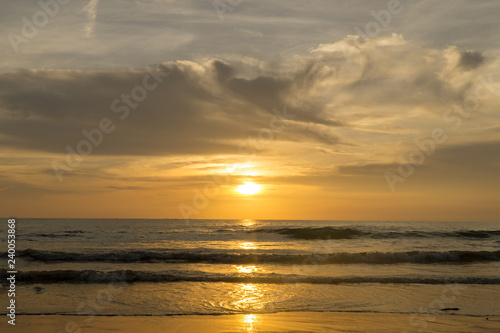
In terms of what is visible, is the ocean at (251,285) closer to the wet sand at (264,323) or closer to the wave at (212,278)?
the wave at (212,278)

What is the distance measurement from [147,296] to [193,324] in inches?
152

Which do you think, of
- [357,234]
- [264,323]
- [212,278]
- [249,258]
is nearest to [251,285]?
[212,278]

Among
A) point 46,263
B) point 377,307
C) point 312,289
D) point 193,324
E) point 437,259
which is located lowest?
point 193,324

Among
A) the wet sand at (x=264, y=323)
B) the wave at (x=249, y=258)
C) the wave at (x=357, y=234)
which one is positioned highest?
the wave at (x=357, y=234)

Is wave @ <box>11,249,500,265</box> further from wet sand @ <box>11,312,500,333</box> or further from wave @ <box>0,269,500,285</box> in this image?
wet sand @ <box>11,312,500,333</box>

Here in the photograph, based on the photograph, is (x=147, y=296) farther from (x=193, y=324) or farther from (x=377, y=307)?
(x=377, y=307)

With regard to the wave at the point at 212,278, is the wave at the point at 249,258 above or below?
above

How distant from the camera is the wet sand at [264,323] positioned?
359 inches

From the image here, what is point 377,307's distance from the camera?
11.4 metres

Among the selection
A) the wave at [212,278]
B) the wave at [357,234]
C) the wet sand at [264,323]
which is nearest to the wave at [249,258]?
the wave at [212,278]

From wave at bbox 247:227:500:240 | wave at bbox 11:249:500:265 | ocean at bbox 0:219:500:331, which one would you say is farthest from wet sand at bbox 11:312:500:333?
Result: wave at bbox 247:227:500:240

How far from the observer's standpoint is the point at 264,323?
31.3 feet

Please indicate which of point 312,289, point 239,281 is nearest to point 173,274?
point 239,281

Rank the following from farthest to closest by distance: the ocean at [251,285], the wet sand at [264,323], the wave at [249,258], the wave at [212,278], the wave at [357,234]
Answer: the wave at [357,234]
the wave at [249,258]
the wave at [212,278]
the ocean at [251,285]
the wet sand at [264,323]
